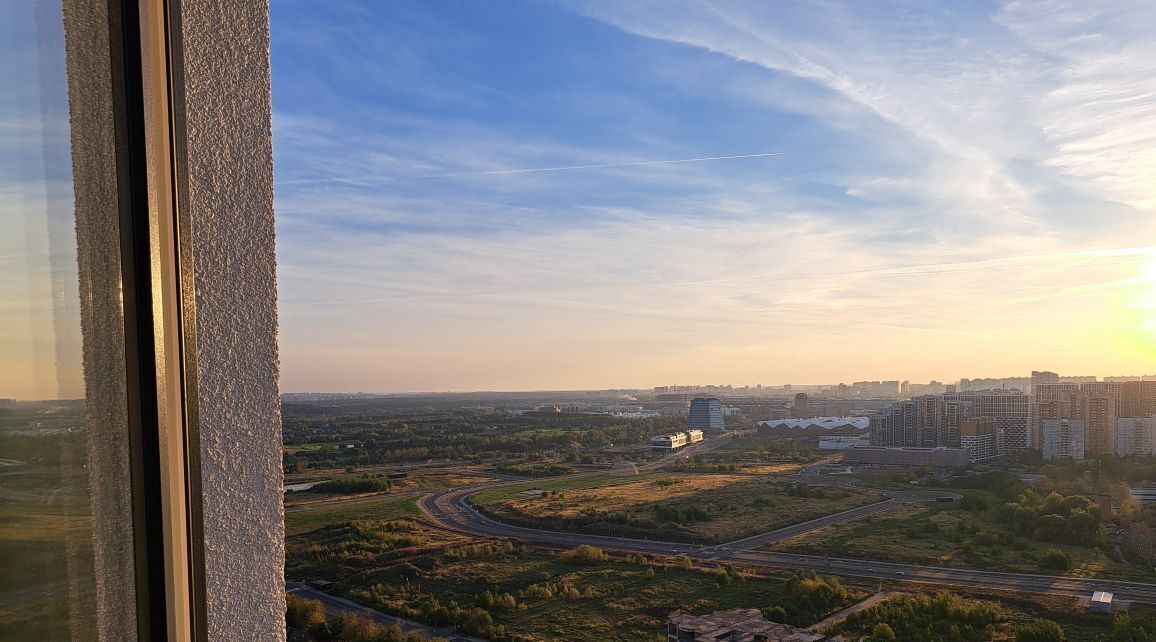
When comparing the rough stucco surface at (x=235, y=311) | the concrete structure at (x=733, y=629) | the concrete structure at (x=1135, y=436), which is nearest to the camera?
the rough stucco surface at (x=235, y=311)

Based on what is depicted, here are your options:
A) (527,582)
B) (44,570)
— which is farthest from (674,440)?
(44,570)

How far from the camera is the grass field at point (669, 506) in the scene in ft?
20.8

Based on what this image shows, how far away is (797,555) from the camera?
233 inches

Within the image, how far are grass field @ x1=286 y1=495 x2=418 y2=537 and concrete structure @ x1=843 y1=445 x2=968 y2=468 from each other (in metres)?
4.26

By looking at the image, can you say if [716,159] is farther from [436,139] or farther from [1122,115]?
[1122,115]

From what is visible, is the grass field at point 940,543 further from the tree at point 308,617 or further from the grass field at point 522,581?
the tree at point 308,617

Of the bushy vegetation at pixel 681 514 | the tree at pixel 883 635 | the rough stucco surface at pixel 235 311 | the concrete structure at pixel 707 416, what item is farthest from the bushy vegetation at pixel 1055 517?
the rough stucco surface at pixel 235 311

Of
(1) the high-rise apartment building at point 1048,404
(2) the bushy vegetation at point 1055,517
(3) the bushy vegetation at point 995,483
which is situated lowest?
(2) the bushy vegetation at point 1055,517

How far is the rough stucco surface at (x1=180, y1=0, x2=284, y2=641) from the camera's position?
1.50ft

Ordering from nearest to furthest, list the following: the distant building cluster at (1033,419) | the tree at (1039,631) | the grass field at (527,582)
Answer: the tree at (1039,631)
the distant building cluster at (1033,419)
the grass field at (527,582)

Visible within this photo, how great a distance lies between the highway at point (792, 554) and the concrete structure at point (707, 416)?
67.5 inches

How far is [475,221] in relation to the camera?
24.6 ft

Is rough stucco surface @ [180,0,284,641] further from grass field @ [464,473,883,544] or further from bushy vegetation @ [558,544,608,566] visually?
grass field @ [464,473,883,544]

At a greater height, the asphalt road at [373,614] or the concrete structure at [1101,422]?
the concrete structure at [1101,422]
